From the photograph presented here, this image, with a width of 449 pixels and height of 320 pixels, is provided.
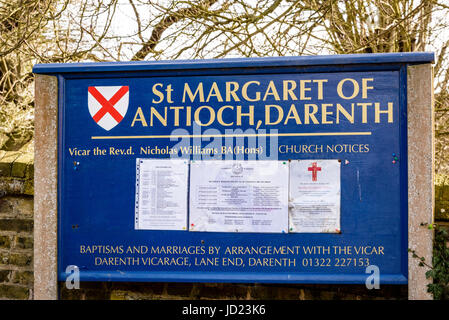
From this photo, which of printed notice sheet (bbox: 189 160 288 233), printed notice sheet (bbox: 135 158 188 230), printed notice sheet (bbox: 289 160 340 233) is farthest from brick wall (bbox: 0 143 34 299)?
printed notice sheet (bbox: 289 160 340 233)

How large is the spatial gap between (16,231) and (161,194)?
1459 mm

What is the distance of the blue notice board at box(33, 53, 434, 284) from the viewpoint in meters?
2.97

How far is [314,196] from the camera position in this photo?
9.91ft

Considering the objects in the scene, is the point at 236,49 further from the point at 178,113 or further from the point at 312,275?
the point at 312,275

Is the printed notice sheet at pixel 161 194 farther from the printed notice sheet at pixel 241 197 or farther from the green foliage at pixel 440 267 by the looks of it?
the green foliage at pixel 440 267

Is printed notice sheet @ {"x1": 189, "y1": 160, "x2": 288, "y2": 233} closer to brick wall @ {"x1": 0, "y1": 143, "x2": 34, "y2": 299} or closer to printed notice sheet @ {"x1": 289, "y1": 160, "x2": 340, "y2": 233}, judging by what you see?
printed notice sheet @ {"x1": 289, "y1": 160, "x2": 340, "y2": 233}

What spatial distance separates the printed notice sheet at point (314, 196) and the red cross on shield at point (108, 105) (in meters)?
1.33

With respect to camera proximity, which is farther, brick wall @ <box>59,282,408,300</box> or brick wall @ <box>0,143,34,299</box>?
brick wall @ <box>0,143,34,299</box>

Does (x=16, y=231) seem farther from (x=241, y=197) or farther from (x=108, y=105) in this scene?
(x=241, y=197)

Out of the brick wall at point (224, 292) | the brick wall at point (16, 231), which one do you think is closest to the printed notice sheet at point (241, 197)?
the brick wall at point (224, 292)

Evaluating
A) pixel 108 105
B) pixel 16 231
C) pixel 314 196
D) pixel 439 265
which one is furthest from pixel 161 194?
pixel 439 265

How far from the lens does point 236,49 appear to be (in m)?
5.35

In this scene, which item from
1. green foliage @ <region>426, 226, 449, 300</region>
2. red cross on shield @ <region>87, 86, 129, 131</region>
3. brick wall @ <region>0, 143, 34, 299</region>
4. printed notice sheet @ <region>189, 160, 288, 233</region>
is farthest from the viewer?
brick wall @ <region>0, 143, 34, 299</region>
